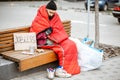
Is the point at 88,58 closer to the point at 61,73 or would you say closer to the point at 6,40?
the point at 61,73

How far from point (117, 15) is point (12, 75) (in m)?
9.46

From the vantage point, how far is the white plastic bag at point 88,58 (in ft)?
21.6

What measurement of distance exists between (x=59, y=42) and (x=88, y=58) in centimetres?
72

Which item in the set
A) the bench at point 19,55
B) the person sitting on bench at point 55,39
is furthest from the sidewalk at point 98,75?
the bench at point 19,55

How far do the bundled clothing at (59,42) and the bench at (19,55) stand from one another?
187mm

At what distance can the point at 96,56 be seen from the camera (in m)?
6.56

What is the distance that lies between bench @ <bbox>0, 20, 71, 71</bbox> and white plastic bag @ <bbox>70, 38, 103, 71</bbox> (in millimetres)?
626

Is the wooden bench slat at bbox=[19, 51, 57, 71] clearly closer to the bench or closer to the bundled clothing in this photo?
the bench

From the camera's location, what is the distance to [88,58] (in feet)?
21.6

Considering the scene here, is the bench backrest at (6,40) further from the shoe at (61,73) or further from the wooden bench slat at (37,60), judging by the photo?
the shoe at (61,73)

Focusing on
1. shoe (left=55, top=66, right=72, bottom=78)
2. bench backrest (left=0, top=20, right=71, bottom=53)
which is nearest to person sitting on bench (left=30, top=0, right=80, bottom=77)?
shoe (left=55, top=66, right=72, bottom=78)

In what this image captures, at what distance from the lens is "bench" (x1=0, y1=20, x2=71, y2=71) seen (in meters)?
5.74

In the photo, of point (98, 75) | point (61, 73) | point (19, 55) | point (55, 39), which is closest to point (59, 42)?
point (55, 39)

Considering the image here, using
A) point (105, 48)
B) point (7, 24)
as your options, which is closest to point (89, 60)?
point (105, 48)
